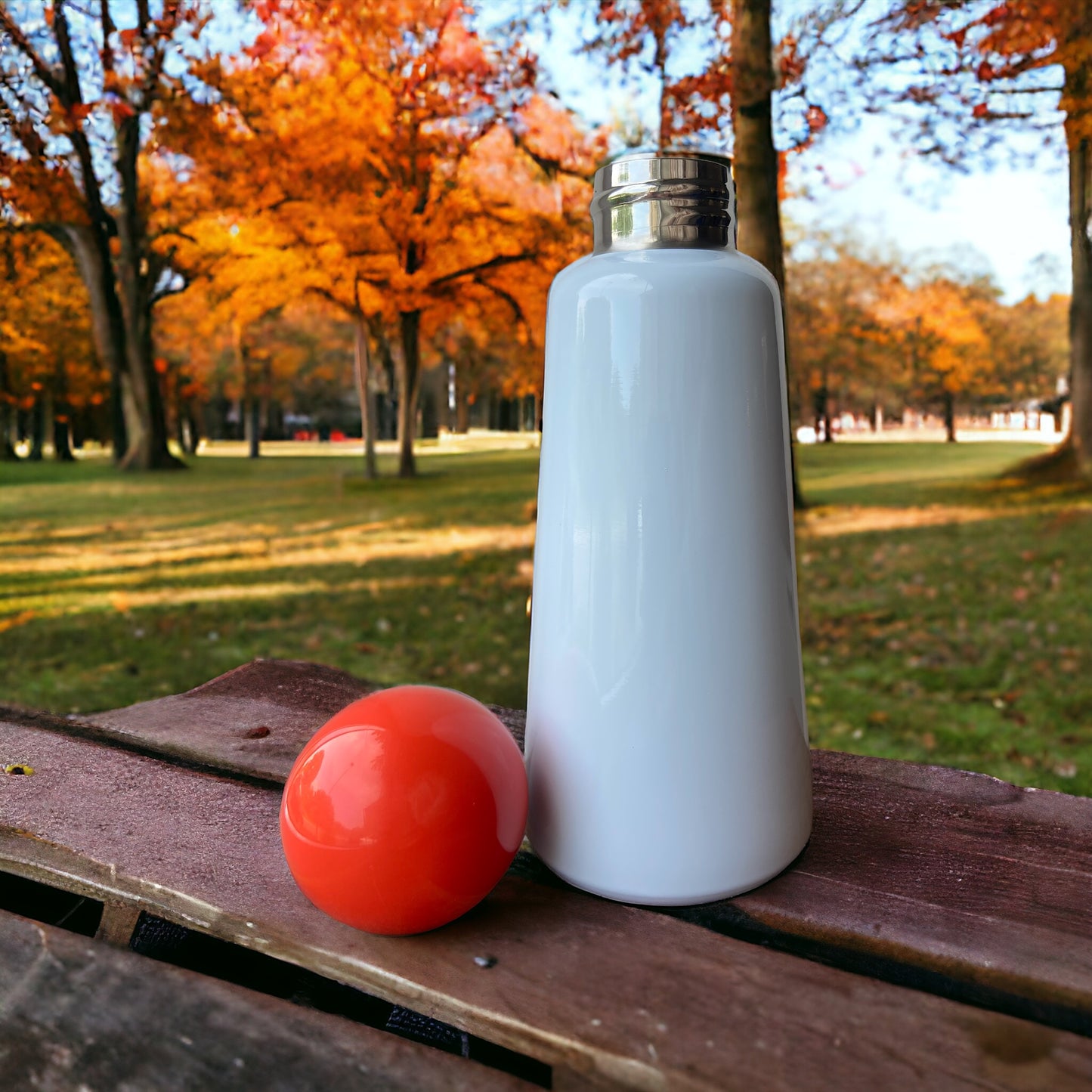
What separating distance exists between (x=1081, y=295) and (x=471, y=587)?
2.13 metres

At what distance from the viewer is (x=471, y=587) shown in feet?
9.66

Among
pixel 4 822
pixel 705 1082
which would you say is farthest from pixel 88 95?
pixel 705 1082

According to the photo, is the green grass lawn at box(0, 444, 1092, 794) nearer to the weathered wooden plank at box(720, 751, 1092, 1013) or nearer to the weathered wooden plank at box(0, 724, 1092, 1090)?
the weathered wooden plank at box(720, 751, 1092, 1013)

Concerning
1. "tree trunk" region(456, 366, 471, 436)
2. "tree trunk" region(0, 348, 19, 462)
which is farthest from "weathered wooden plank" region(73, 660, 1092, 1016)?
"tree trunk" region(0, 348, 19, 462)

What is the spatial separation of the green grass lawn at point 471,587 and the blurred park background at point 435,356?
0.01m

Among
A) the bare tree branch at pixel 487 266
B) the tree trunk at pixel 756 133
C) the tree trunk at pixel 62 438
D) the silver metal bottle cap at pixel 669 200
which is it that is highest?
the tree trunk at pixel 756 133

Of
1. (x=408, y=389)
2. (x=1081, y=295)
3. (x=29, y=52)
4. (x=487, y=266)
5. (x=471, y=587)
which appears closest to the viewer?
(x=29, y=52)

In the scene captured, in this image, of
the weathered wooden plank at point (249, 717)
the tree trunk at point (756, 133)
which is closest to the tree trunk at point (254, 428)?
the tree trunk at point (756, 133)

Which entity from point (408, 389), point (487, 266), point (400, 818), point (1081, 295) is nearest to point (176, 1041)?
point (400, 818)

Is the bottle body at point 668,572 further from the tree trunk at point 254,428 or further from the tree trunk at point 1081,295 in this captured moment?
the tree trunk at point 254,428

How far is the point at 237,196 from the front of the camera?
8.89 feet

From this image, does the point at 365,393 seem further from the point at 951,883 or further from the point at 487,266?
the point at 951,883

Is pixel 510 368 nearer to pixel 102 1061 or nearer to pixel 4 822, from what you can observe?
pixel 4 822

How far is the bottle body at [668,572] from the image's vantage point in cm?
45
